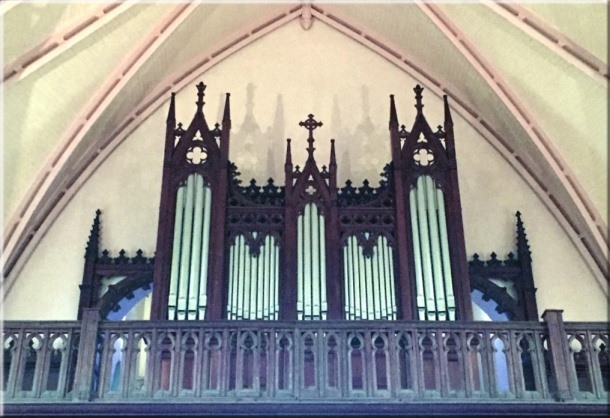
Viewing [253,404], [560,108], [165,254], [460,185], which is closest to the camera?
[253,404]

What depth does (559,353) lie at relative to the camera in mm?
10570

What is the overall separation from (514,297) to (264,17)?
5.65m

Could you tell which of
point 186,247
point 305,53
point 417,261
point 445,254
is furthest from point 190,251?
point 305,53

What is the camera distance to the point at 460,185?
14.1 meters

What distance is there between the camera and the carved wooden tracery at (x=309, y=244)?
1170 centimetres

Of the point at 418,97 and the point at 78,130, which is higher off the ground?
the point at 418,97

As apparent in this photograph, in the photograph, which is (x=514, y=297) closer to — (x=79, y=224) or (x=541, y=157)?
(x=541, y=157)

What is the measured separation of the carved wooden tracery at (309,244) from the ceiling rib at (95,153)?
85 cm

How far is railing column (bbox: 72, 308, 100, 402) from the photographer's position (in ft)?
33.4

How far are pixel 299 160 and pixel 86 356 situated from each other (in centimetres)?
495

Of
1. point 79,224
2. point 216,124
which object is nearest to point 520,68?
point 216,124

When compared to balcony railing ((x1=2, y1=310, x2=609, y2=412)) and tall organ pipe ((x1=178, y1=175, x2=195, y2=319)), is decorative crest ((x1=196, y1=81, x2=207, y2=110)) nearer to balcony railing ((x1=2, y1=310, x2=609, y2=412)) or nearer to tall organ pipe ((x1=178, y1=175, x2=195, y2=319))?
tall organ pipe ((x1=178, y1=175, x2=195, y2=319))

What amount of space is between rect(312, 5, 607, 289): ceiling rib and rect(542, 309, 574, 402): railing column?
135 inches

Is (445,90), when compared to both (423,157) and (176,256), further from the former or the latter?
(176,256)
